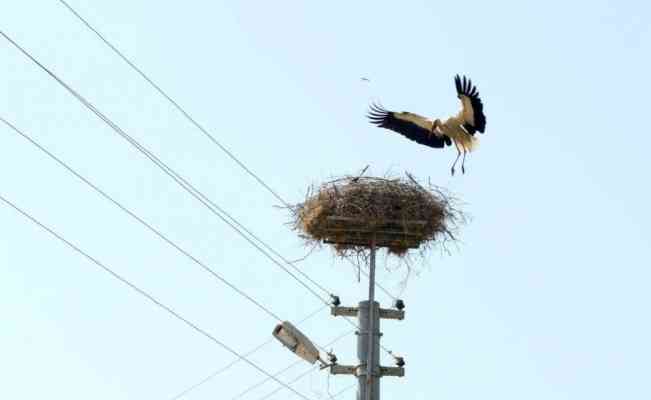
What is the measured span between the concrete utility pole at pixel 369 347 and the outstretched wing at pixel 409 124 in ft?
13.8

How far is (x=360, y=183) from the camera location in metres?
16.1

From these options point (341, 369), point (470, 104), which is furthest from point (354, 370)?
point (470, 104)

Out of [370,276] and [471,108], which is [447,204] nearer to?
[471,108]

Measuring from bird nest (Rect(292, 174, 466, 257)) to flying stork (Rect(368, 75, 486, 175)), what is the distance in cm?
117

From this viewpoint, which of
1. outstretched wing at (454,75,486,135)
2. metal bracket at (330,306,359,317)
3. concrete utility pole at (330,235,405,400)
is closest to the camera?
concrete utility pole at (330,235,405,400)

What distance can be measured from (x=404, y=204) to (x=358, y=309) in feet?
8.33

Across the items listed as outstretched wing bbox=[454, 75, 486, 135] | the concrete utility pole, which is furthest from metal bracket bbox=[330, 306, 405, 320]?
outstretched wing bbox=[454, 75, 486, 135]

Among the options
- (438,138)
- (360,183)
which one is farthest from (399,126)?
(360,183)

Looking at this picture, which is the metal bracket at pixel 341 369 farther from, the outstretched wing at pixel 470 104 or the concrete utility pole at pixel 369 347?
the outstretched wing at pixel 470 104

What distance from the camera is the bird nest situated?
15.2 m

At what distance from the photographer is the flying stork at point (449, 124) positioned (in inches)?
668

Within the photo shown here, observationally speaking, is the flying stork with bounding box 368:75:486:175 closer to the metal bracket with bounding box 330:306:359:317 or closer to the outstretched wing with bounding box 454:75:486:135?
the outstretched wing with bounding box 454:75:486:135

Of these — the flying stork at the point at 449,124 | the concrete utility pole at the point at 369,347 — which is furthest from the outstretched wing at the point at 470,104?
the concrete utility pole at the point at 369,347

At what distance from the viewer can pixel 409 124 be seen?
17.7m
